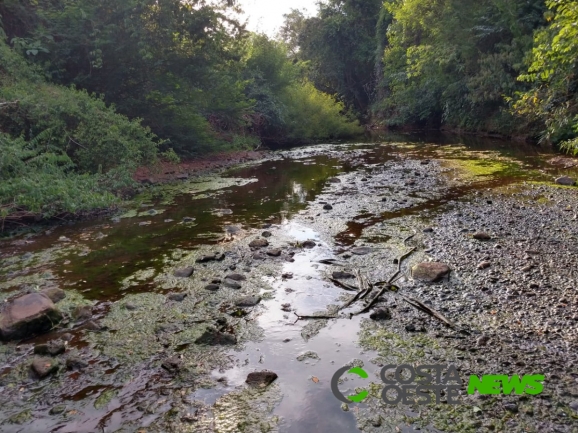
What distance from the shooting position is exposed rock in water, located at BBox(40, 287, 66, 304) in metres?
3.84

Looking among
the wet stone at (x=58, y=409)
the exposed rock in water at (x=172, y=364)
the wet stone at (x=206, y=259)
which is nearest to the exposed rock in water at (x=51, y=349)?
the wet stone at (x=58, y=409)

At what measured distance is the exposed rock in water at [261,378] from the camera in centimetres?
262

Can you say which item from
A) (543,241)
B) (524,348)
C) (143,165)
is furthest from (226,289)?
(143,165)

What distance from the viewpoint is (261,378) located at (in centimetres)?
264

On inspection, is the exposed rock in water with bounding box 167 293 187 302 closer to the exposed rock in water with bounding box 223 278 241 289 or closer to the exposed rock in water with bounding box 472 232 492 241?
the exposed rock in water with bounding box 223 278 241 289

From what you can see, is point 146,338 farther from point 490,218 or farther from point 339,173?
point 339,173

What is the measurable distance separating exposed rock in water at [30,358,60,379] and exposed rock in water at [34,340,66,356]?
11 centimetres

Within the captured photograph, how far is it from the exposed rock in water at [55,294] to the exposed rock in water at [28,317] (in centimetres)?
30

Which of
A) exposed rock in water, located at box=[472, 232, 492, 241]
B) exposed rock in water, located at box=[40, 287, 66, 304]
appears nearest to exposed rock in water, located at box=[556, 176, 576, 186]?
exposed rock in water, located at box=[472, 232, 492, 241]

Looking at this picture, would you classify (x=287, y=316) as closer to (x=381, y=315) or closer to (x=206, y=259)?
(x=381, y=315)

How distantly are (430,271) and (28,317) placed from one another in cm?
325

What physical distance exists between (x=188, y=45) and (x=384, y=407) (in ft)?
38.1

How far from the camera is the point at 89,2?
10.4 m

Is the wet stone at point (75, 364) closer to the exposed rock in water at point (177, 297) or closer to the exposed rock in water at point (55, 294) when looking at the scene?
the exposed rock in water at point (177, 297)
